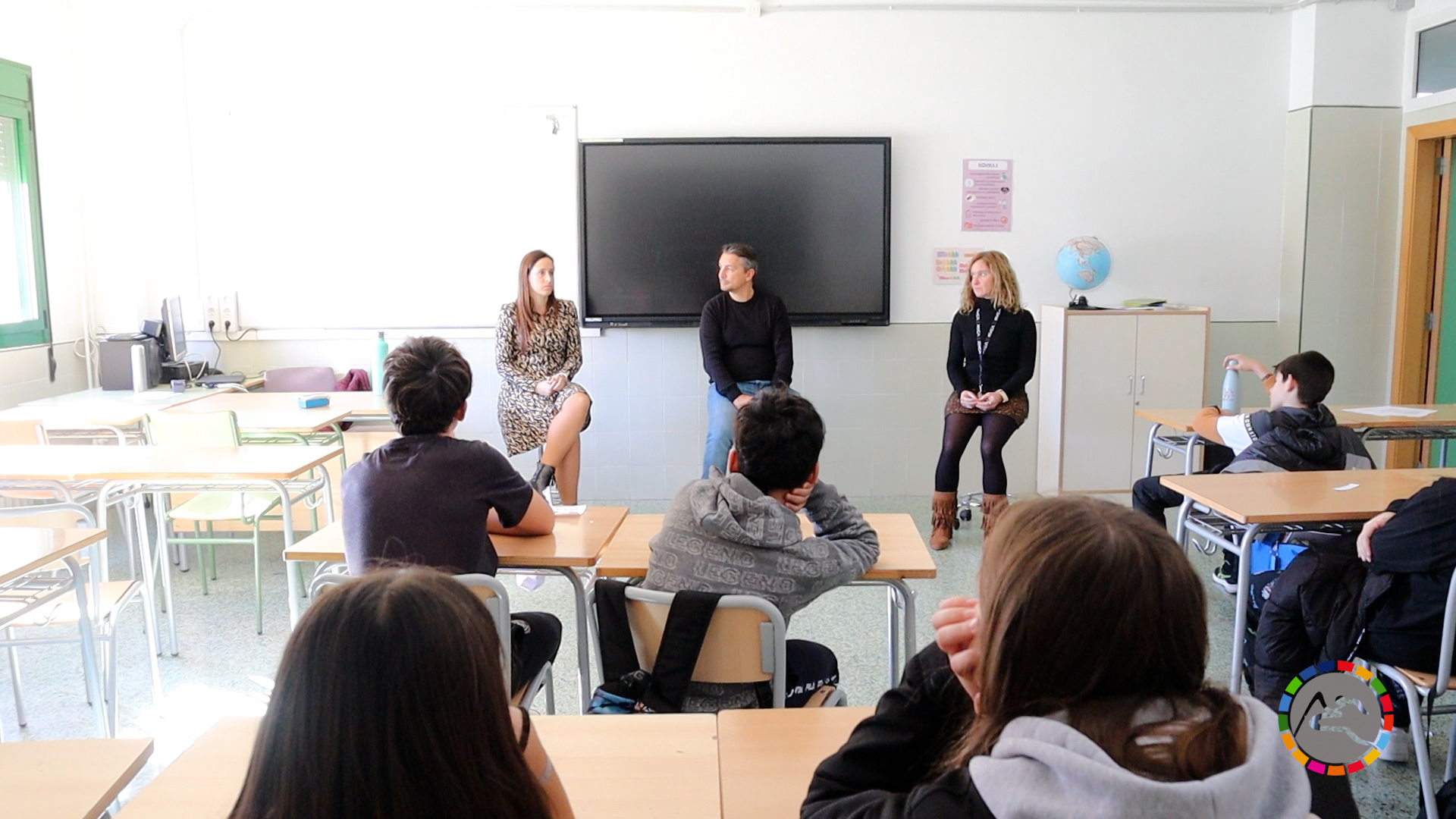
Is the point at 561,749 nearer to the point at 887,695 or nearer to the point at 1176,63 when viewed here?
the point at 887,695

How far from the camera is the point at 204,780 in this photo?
4.71 ft

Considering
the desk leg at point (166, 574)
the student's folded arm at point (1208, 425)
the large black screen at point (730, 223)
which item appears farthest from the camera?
the large black screen at point (730, 223)

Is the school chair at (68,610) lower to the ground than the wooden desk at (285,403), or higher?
lower

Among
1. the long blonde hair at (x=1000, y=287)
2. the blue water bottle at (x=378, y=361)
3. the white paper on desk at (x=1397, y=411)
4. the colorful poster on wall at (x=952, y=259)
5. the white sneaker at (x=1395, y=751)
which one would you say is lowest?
the white sneaker at (x=1395, y=751)

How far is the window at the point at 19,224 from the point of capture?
5.23 m

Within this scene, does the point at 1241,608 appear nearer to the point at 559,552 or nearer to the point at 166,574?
the point at 559,552

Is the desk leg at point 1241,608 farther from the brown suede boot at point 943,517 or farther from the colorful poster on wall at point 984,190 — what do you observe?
the colorful poster on wall at point 984,190

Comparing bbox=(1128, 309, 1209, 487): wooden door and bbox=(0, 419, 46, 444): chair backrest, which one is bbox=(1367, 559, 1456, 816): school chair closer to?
bbox=(1128, 309, 1209, 487): wooden door

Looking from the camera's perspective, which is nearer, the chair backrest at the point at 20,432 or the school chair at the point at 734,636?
the school chair at the point at 734,636

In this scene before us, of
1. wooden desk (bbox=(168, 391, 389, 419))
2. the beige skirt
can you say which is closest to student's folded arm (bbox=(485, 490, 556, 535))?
wooden desk (bbox=(168, 391, 389, 419))

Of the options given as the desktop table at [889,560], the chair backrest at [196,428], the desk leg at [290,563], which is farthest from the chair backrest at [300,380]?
the desktop table at [889,560]

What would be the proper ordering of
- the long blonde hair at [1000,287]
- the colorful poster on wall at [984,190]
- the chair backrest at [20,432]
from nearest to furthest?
the chair backrest at [20,432], the long blonde hair at [1000,287], the colorful poster on wall at [984,190]

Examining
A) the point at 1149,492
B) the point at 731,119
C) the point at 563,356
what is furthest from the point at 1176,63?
the point at 563,356

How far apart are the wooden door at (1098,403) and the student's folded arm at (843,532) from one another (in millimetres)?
3594
